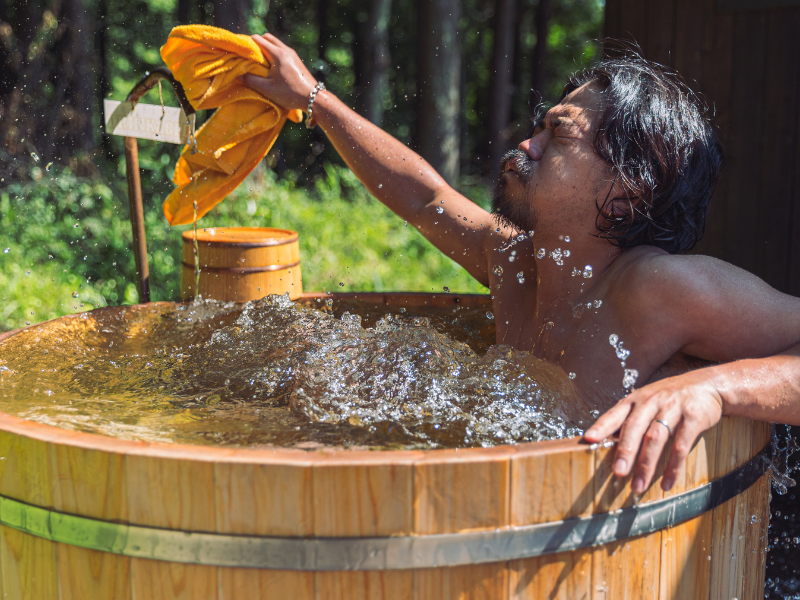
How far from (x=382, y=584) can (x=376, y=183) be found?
1.74 m

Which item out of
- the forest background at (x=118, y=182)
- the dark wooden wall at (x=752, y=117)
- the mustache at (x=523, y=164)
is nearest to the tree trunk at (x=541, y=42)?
the forest background at (x=118, y=182)

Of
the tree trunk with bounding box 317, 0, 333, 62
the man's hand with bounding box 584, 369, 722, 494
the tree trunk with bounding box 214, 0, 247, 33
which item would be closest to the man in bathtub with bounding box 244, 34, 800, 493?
the man's hand with bounding box 584, 369, 722, 494

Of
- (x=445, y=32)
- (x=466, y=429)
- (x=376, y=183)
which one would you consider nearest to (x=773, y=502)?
(x=466, y=429)

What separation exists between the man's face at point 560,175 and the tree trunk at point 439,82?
7052mm

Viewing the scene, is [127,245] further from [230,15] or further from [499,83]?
[499,83]

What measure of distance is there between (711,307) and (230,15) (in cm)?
664

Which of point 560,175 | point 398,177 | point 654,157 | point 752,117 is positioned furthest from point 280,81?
point 752,117

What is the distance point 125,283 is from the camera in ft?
20.1

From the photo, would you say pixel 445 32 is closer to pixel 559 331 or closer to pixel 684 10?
pixel 684 10

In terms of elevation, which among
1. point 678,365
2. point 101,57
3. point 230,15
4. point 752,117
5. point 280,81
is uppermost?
point 101,57

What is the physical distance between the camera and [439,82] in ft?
30.4

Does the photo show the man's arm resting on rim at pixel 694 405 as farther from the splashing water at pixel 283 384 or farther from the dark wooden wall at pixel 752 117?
the dark wooden wall at pixel 752 117

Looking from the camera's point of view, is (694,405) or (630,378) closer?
(694,405)

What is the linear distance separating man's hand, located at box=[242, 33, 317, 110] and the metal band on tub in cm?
169
